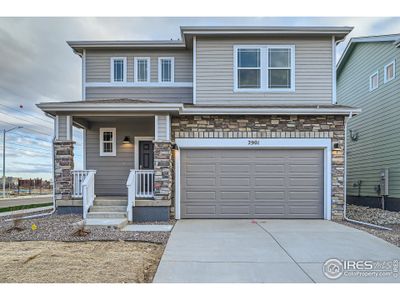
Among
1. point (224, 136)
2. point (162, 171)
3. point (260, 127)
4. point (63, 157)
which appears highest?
point (260, 127)

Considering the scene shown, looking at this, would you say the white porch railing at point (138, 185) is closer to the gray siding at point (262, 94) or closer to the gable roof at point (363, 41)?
the gray siding at point (262, 94)

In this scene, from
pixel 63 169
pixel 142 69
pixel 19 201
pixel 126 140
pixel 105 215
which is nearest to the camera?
pixel 105 215

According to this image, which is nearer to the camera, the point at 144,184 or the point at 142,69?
the point at 144,184

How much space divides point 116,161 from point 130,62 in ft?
11.5

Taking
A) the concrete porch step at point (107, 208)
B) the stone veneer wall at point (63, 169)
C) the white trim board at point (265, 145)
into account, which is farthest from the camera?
the white trim board at point (265, 145)

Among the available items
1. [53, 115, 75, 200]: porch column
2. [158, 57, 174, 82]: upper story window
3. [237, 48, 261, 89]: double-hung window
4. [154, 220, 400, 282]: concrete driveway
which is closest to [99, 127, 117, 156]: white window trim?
[53, 115, 75, 200]: porch column

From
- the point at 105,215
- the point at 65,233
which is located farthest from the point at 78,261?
the point at 105,215

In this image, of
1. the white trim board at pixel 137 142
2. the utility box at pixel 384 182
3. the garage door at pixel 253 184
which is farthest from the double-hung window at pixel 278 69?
the utility box at pixel 384 182

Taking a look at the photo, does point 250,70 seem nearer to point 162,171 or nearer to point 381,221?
point 162,171

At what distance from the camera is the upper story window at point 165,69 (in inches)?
454

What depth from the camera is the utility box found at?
1147 centimetres

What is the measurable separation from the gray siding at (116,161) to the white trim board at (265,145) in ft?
7.01

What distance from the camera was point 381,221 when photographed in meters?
9.47

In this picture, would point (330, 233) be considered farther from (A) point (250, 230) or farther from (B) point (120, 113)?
(B) point (120, 113)
